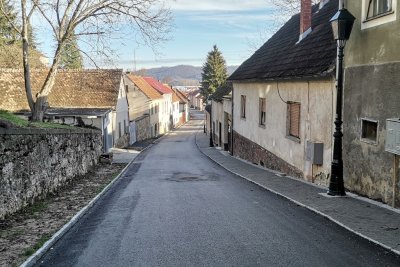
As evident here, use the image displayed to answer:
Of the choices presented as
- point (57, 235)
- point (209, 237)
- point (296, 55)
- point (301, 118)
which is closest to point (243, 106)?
point (296, 55)

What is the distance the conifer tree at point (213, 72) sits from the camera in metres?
77.5

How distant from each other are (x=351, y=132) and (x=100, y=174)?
34.6 feet

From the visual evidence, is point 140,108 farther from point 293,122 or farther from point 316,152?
point 316,152

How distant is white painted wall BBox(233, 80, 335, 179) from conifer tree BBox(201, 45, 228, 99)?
54897 mm

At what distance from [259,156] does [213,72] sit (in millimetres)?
58367

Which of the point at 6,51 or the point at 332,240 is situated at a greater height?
the point at 6,51

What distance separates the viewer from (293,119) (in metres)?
15.4

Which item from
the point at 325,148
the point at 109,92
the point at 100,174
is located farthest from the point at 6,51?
the point at 325,148

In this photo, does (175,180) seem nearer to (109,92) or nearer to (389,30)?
(389,30)

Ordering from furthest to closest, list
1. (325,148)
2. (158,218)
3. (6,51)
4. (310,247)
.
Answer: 1. (6,51)
2. (325,148)
3. (158,218)
4. (310,247)

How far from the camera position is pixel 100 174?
17.4 m

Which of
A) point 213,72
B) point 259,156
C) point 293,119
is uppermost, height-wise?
point 213,72

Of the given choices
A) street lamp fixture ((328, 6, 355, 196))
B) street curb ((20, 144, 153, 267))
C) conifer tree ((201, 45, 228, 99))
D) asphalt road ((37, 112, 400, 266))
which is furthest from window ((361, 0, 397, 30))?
conifer tree ((201, 45, 228, 99))

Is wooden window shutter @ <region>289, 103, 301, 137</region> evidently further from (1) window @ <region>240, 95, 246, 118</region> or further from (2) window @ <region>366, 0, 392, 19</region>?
(1) window @ <region>240, 95, 246, 118</region>
